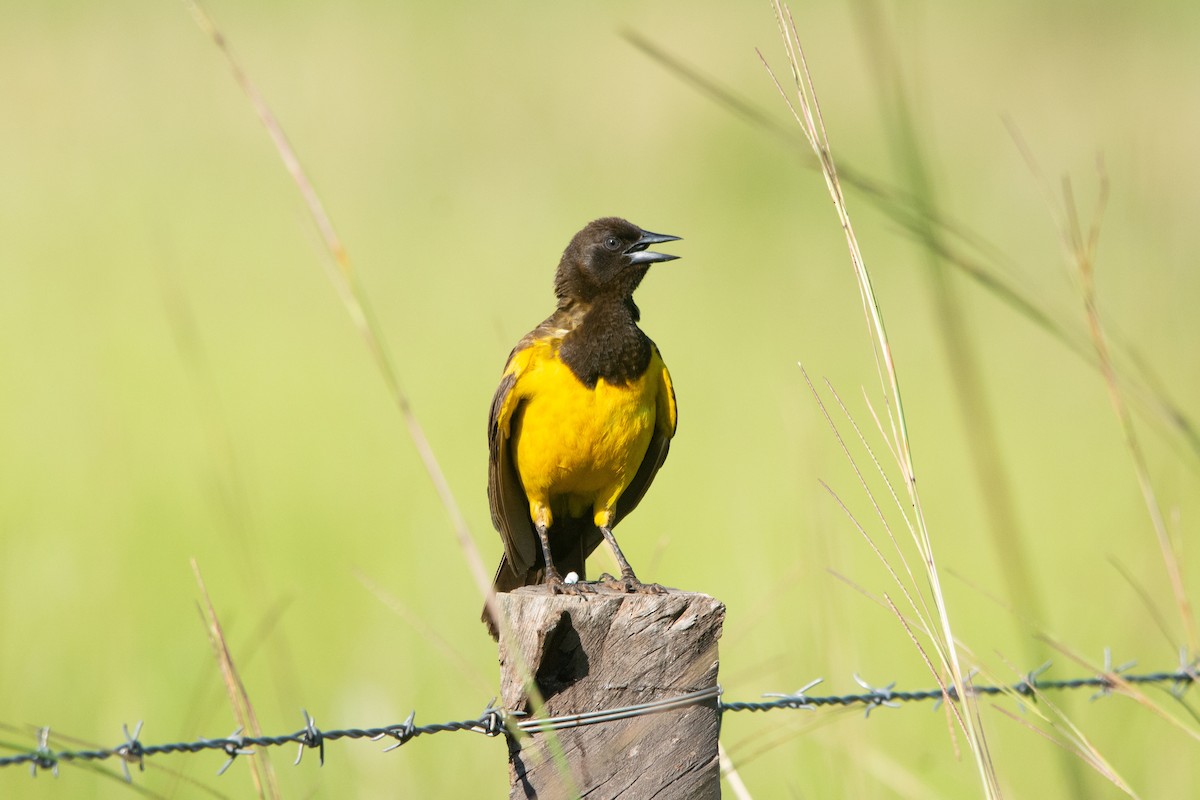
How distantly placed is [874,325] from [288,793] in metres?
3.36

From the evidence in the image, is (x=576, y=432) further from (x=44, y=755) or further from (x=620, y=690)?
(x=44, y=755)

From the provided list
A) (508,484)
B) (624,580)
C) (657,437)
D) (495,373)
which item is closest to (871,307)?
(624,580)

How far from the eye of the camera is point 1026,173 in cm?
1350

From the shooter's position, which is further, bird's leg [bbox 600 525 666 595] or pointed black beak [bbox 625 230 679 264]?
pointed black beak [bbox 625 230 679 264]

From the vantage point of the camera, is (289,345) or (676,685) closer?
(676,685)

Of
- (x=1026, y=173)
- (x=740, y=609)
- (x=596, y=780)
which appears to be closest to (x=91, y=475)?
(x=740, y=609)

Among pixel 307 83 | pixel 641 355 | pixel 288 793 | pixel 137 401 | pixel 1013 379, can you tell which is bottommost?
pixel 1013 379

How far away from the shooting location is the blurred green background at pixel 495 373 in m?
5.09

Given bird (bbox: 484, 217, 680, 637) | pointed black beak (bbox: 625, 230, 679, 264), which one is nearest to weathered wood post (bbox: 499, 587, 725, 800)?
bird (bbox: 484, 217, 680, 637)

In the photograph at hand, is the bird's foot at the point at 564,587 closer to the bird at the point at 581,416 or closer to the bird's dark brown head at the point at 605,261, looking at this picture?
the bird at the point at 581,416

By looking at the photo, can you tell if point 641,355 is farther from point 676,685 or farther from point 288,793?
point 288,793

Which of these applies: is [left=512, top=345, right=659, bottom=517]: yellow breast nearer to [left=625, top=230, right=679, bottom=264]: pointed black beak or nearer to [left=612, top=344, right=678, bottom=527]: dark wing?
[left=612, top=344, right=678, bottom=527]: dark wing

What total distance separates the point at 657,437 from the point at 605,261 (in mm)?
573

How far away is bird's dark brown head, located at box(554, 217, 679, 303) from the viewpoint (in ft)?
13.9
